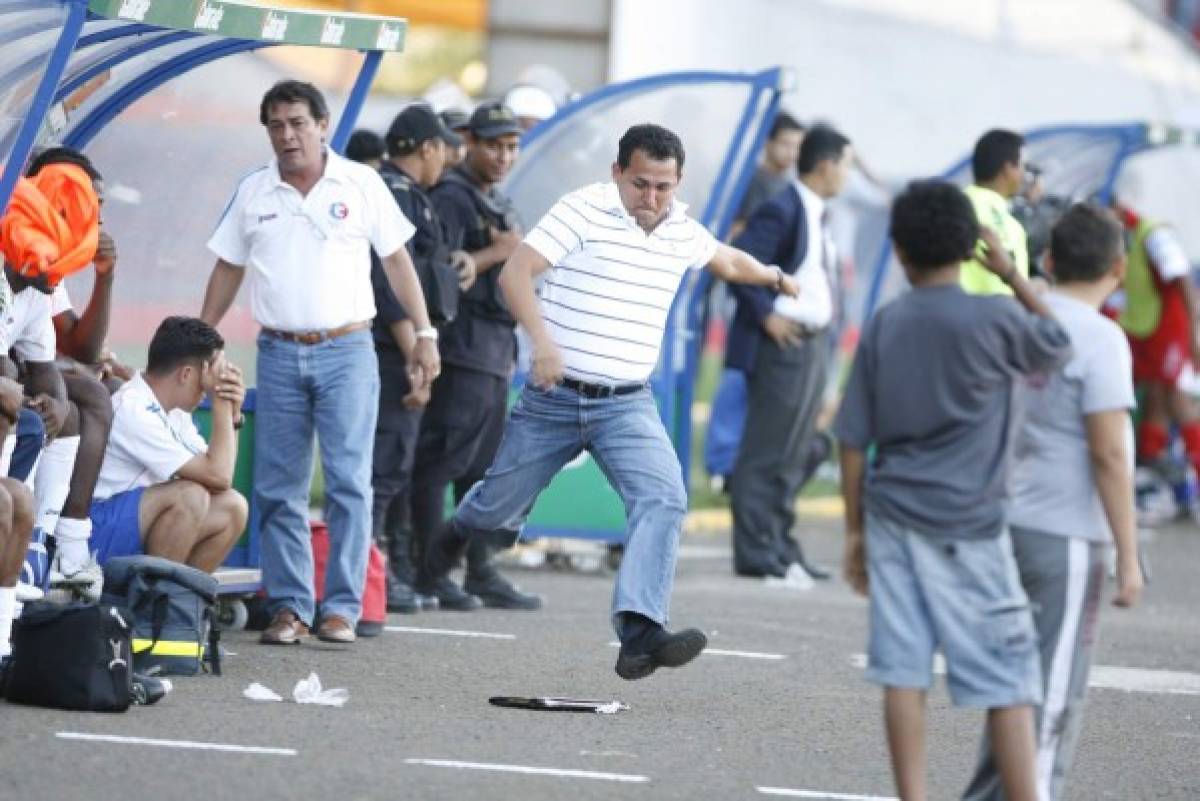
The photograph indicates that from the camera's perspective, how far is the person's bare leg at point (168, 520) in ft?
30.6

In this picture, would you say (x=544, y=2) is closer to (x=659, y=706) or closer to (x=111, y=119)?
(x=111, y=119)

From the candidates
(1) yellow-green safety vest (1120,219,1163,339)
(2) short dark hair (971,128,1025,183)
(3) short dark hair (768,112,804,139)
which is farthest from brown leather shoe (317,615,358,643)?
(1) yellow-green safety vest (1120,219,1163,339)

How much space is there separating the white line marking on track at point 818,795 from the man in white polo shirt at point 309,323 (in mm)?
3012

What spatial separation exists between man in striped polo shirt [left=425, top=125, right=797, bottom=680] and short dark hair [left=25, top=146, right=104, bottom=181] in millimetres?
1505

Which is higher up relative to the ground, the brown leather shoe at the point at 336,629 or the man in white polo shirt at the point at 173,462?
the man in white polo shirt at the point at 173,462

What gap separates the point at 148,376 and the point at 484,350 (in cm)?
245

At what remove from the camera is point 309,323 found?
9.83 meters

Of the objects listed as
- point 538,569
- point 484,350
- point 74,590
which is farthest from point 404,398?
point 538,569

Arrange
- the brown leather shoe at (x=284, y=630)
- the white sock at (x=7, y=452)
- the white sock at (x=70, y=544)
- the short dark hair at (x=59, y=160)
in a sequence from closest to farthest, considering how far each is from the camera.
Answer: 1. the white sock at (x=7, y=452)
2. the white sock at (x=70, y=544)
3. the short dark hair at (x=59, y=160)
4. the brown leather shoe at (x=284, y=630)

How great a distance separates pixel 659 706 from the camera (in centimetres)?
899

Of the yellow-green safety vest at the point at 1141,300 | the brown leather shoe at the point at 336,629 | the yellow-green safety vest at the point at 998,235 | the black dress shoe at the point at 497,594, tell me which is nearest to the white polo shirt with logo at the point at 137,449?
the brown leather shoe at the point at 336,629

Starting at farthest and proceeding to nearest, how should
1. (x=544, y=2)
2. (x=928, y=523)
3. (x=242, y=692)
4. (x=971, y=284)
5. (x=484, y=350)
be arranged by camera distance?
(x=544, y=2), (x=484, y=350), (x=971, y=284), (x=242, y=692), (x=928, y=523)

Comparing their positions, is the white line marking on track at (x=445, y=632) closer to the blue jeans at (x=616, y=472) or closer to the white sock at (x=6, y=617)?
the blue jeans at (x=616, y=472)

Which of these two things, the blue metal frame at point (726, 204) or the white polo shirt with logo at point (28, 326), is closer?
the white polo shirt with logo at point (28, 326)
